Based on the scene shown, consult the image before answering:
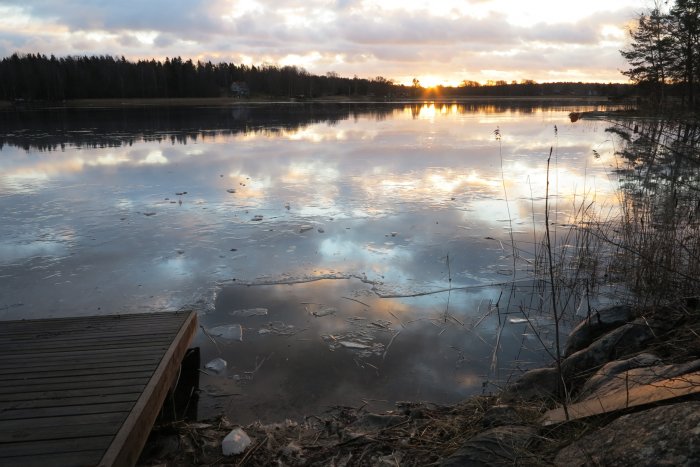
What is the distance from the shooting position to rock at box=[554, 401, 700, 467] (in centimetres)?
193

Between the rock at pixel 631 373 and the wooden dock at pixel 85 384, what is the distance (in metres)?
2.77

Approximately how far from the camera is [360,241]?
8.19 metres

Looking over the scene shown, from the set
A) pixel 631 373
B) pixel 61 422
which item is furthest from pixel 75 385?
pixel 631 373

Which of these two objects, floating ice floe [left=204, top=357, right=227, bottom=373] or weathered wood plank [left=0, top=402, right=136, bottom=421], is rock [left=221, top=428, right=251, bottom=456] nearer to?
weathered wood plank [left=0, top=402, right=136, bottom=421]

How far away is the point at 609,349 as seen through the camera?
384 centimetres

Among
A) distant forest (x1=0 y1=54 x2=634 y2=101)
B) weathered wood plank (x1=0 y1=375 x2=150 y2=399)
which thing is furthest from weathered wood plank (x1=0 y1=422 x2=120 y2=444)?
distant forest (x1=0 y1=54 x2=634 y2=101)

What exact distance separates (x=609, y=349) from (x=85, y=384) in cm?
382

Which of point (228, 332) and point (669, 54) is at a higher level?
point (669, 54)

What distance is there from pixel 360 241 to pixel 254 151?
12.0 metres

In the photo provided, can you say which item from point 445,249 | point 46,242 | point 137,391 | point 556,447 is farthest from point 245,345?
point 46,242

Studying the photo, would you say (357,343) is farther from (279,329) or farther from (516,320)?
(516,320)

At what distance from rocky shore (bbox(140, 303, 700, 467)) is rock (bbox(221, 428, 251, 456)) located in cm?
2

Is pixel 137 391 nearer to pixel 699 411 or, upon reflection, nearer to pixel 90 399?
pixel 90 399

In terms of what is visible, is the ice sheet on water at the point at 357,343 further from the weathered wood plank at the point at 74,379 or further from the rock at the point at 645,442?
the rock at the point at 645,442
